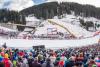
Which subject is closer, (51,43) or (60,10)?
(51,43)

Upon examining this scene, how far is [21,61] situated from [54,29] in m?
69.9

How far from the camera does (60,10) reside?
426 ft

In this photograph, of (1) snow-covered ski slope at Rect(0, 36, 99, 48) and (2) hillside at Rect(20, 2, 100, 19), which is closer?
(1) snow-covered ski slope at Rect(0, 36, 99, 48)

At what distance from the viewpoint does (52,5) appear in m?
128

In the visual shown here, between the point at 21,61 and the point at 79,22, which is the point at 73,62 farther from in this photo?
the point at 79,22

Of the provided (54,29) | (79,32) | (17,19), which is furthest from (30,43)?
(17,19)

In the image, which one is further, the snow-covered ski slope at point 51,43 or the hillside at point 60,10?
the hillside at point 60,10

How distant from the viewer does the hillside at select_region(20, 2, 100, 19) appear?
12051cm

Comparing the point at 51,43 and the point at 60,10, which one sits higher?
the point at 60,10

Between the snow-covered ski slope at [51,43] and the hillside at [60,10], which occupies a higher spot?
the hillside at [60,10]

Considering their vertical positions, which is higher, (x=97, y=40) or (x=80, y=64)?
(x=80, y=64)

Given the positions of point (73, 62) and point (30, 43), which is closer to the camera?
point (73, 62)

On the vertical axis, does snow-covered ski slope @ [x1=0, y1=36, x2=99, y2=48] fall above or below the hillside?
below

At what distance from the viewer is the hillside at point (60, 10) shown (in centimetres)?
12051
